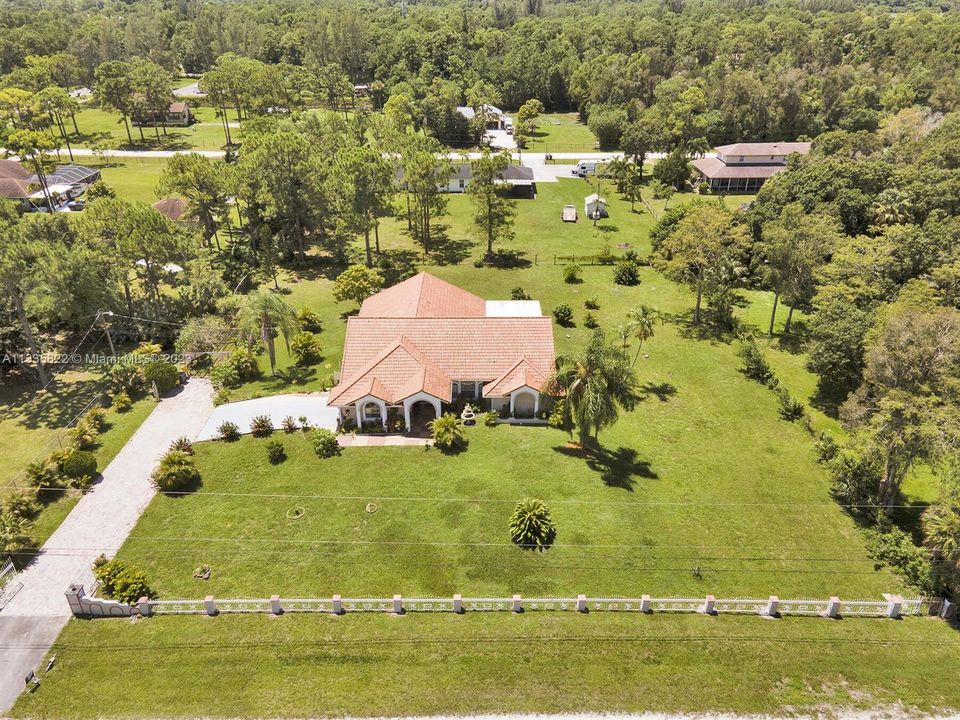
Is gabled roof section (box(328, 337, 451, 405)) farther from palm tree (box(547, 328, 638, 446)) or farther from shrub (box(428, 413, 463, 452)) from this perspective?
palm tree (box(547, 328, 638, 446))

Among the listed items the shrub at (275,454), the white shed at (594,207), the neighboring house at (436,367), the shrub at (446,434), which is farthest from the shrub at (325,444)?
the white shed at (594,207)

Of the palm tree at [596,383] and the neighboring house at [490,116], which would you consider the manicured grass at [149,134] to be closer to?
the neighboring house at [490,116]

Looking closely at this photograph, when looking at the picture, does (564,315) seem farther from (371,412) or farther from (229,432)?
(229,432)

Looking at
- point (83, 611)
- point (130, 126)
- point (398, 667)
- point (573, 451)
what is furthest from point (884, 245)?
point (130, 126)

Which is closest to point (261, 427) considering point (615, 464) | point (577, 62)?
point (615, 464)

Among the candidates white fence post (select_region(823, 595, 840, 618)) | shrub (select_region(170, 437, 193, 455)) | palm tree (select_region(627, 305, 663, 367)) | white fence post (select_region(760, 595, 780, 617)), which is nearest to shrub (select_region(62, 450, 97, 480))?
shrub (select_region(170, 437, 193, 455))
